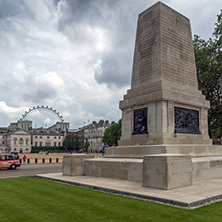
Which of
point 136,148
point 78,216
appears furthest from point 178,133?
point 78,216

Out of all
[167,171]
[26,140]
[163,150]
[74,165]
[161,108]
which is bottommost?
[74,165]

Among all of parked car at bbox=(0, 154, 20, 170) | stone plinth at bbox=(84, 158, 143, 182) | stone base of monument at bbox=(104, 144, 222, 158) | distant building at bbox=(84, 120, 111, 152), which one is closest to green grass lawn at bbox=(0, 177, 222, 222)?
stone plinth at bbox=(84, 158, 143, 182)

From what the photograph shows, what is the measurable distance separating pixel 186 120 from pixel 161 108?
201 centimetres

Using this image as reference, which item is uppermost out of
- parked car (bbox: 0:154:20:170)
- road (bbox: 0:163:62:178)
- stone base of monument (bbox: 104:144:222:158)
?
stone base of monument (bbox: 104:144:222:158)

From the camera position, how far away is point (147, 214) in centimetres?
586

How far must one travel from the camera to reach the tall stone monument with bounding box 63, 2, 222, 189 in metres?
12.0

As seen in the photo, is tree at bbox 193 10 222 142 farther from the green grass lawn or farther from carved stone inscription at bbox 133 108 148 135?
the green grass lawn

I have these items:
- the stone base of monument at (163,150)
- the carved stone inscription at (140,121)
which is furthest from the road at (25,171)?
the carved stone inscription at (140,121)

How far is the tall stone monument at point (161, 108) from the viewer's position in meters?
12.0

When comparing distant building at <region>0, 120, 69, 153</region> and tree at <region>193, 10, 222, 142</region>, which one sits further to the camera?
distant building at <region>0, 120, 69, 153</region>

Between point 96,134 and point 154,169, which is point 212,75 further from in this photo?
point 96,134

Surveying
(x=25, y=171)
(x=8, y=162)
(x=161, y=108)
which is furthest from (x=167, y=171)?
(x=8, y=162)

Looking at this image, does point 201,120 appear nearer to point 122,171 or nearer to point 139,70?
point 139,70

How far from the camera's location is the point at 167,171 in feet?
27.9
